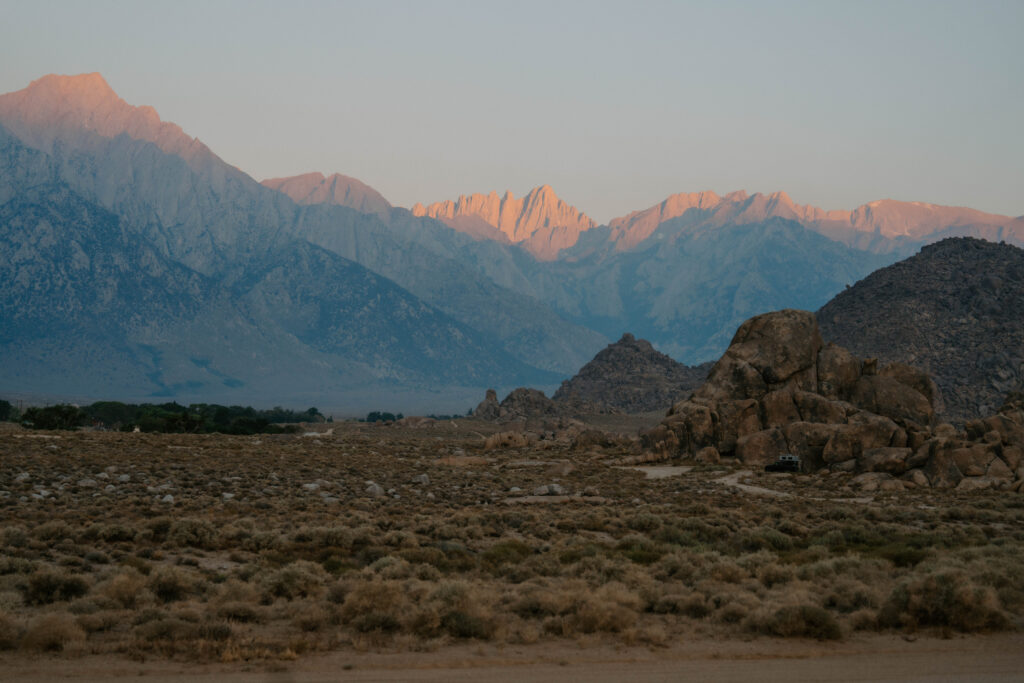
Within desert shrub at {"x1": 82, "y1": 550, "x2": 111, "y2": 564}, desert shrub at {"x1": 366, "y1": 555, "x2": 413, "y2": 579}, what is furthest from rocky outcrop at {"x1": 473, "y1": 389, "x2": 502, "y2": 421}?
desert shrub at {"x1": 82, "y1": 550, "x2": 111, "y2": 564}

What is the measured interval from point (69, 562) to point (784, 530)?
814 inches

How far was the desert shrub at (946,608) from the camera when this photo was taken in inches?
642

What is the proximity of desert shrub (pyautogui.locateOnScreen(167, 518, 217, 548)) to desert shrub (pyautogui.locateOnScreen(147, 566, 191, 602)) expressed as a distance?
5083 mm

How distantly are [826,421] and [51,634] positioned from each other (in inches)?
2044

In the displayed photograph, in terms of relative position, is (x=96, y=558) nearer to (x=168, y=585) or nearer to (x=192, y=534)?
(x=192, y=534)

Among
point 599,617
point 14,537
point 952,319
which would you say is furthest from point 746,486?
point 952,319

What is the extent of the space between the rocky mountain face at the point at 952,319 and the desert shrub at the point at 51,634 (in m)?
122

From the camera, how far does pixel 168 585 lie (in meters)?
17.6

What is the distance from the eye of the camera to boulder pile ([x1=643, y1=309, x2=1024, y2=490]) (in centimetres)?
4438

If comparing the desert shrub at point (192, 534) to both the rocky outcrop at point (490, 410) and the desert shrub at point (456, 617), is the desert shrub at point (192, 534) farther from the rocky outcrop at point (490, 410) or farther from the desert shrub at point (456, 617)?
the rocky outcrop at point (490, 410)

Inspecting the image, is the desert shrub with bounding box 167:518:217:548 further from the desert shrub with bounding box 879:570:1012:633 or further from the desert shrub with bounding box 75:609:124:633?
the desert shrub with bounding box 879:570:1012:633

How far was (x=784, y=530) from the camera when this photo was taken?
28328 mm

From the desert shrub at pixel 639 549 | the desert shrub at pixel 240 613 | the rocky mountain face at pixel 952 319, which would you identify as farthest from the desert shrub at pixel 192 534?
the rocky mountain face at pixel 952 319

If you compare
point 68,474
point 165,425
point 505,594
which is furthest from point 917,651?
point 165,425
